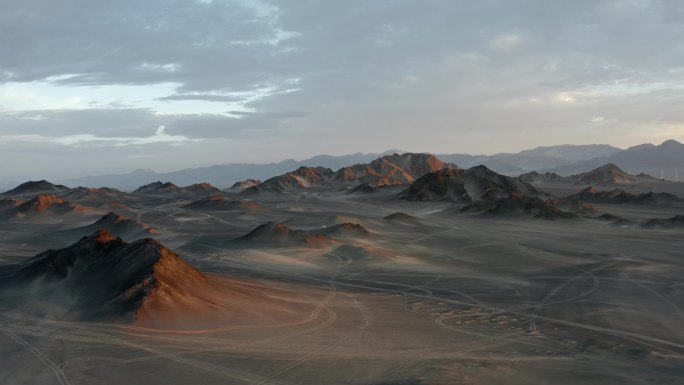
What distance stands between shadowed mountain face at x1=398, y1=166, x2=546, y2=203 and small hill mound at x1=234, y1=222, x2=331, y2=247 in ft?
212

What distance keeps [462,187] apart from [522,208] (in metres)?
32.8

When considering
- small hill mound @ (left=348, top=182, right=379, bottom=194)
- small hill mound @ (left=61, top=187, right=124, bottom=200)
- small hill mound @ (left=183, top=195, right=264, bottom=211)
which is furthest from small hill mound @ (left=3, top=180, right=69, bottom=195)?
small hill mound @ (left=348, top=182, right=379, bottom=194)

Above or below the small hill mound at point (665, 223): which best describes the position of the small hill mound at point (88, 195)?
above

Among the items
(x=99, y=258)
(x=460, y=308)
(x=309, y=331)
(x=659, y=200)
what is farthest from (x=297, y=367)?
(x=659, y=200)

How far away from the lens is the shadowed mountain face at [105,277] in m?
30.5

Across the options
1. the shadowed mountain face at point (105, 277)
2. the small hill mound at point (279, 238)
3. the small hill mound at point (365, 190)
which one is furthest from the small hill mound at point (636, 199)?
the shadowed mountain face at point (105, 277)

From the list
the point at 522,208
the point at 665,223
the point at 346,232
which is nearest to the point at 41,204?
the point at 346,232

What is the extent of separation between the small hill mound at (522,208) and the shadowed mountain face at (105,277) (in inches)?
2746

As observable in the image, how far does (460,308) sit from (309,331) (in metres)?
10.3

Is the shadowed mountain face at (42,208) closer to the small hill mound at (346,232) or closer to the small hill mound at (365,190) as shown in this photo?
the small hill mound at (346,232)

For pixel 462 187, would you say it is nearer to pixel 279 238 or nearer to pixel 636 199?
pixel 636 199

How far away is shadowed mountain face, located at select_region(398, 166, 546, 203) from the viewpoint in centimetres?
12512

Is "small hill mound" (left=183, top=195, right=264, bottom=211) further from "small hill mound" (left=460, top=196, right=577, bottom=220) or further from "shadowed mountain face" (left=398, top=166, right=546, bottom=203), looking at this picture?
"small hill mound" (left=460, top=196, right=577, bottom=220)

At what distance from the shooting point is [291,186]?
616 ft
